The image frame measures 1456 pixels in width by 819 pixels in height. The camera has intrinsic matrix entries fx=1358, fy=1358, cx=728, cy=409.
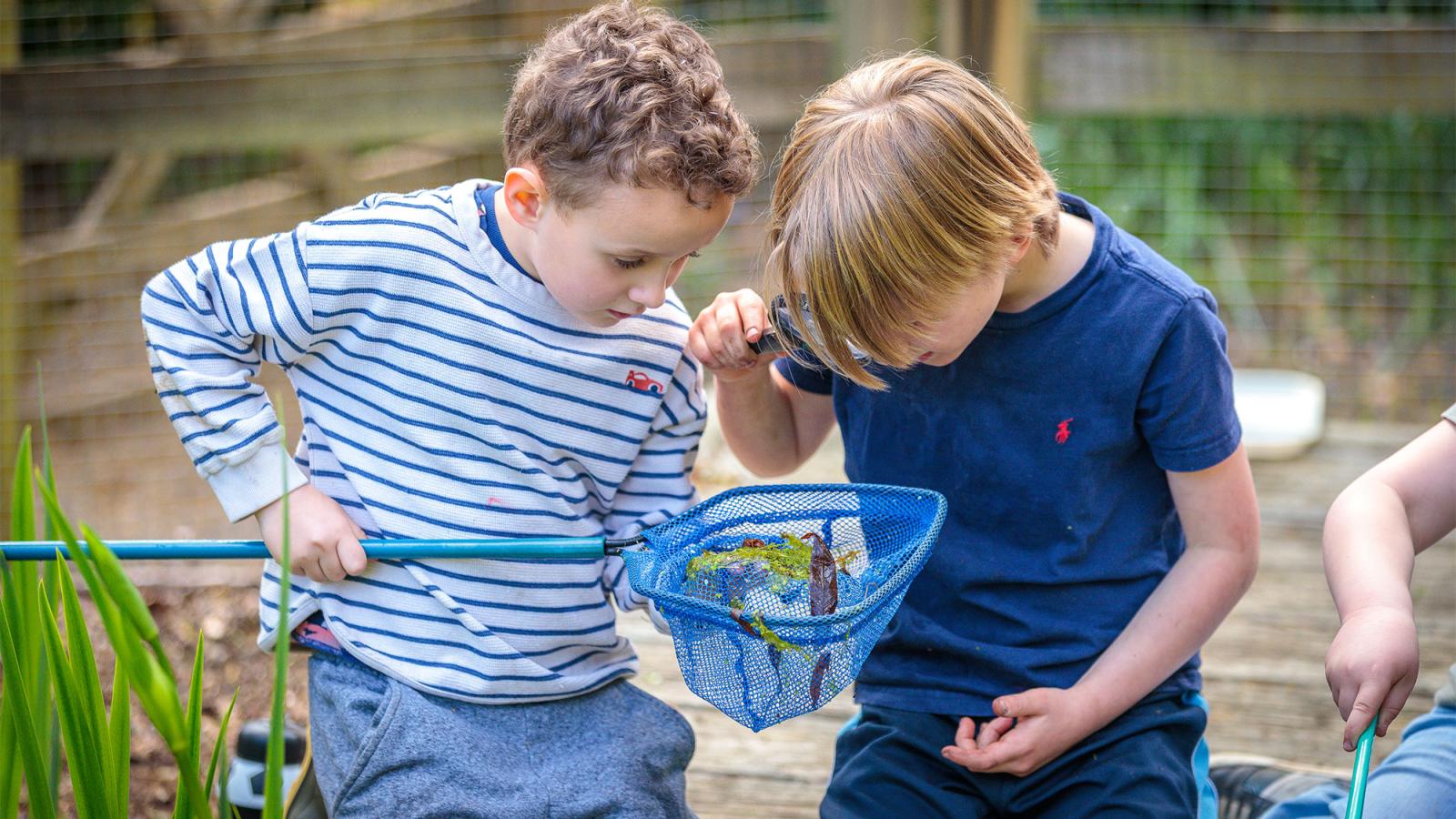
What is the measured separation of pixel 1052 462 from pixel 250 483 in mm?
858

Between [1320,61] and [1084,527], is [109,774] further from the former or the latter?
[1320,61]

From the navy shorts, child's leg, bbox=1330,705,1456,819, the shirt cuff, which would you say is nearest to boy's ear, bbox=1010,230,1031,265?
the navy shorts

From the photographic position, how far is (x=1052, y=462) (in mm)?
1466

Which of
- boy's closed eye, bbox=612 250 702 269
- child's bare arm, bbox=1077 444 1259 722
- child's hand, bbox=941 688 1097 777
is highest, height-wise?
boy's closed eye, bbox=612 250 702 269

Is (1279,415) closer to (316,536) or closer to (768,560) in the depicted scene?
(768,560)

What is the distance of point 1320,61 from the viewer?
2.51 metres

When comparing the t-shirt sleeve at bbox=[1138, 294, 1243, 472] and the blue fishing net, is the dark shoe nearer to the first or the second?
the t-shirt sleeve at bbox=[1138, 294, 1243, 472]

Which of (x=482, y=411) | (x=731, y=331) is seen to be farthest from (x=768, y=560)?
(x=482, y=411)

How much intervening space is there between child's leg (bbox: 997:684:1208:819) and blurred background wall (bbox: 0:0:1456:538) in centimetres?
125

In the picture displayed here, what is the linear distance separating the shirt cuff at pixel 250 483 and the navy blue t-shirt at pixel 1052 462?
65cm

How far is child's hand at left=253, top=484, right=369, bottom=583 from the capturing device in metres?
1.40

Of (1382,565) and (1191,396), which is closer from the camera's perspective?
(1382,565)

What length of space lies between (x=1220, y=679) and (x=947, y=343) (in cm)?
116

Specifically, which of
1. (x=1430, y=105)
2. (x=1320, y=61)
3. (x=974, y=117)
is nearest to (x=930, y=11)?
(x=1320, y=61)
